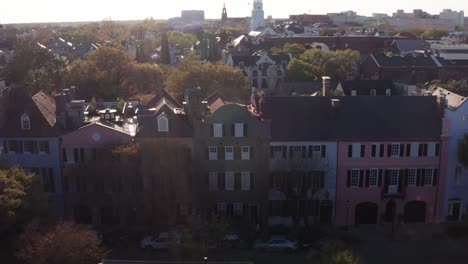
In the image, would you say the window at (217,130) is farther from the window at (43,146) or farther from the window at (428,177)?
the window at (428,177)

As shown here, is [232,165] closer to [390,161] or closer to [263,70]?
[390,161]

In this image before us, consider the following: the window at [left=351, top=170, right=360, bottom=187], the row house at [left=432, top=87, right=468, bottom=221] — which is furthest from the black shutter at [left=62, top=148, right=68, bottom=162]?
the row house at [left=432, top=87, right=468, bottom=221]

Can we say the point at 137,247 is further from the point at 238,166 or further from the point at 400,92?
the point at 400,92

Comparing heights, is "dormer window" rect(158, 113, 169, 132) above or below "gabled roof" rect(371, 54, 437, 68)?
below

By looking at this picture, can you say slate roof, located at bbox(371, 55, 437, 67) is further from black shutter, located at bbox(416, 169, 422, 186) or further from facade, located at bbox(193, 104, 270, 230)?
facade, located at bbox(193, 104, 270, 230)

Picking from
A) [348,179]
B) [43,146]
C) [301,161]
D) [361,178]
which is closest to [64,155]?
[43,146]

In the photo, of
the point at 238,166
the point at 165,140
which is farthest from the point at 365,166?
the point at 165,140
